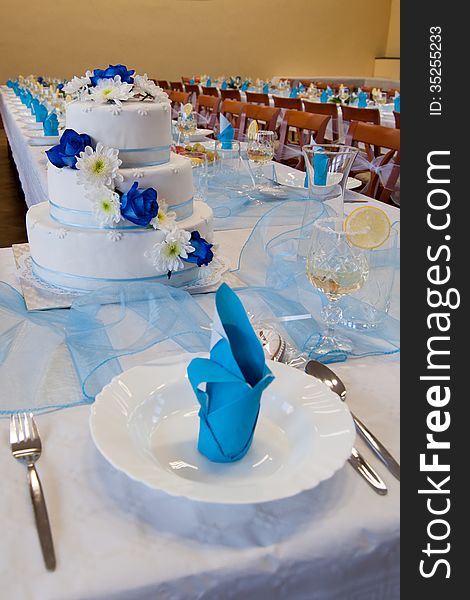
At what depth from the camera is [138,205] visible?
1.04m

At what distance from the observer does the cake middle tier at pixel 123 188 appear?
3.57 feet

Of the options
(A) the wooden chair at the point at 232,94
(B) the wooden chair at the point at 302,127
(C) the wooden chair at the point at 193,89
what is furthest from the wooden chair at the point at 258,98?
(B) the wooden chair at the point at 302,127

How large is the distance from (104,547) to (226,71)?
37.2 ft

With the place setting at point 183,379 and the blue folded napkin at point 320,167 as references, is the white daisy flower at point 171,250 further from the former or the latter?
the blue folded napkin at point 320,167

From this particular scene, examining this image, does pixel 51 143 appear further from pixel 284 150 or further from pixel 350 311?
pixel 350 311

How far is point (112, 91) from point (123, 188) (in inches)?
6.8

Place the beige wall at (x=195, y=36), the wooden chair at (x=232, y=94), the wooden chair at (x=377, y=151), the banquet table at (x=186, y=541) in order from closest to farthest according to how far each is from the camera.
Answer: the banquet table at (x=186, y=541) → the wooden chair at (x=377, y=151) → the wooden chair at (x=232, y=94) → the beige wall at (x=195, y=36)

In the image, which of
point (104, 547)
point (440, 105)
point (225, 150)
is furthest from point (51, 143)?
point (104, 547)

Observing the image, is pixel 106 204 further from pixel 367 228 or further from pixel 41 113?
pixel 41 113

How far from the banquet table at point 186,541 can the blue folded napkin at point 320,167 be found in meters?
0.60

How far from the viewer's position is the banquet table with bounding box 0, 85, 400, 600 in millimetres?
519

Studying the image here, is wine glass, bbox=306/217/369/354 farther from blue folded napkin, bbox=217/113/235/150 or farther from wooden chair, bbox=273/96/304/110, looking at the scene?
wooden chair, bbox=273/96/304/110

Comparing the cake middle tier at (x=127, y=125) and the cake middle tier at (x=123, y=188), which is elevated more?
the cake middle tier at (x=127, y=125)

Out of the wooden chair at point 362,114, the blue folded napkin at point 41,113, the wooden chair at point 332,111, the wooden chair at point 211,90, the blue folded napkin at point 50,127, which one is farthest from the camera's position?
the wooden chair at point 211,90
